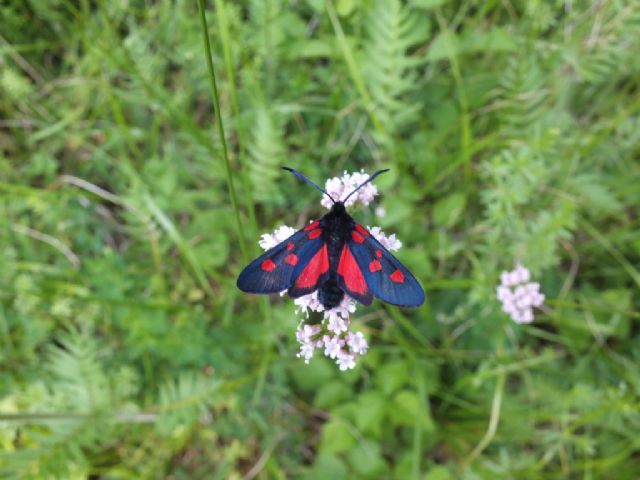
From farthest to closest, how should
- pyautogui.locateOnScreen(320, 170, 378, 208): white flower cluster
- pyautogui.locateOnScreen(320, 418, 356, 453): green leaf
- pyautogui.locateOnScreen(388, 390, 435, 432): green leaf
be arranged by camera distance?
1. pyautogui.locateOnScreen(320, 418, 356, 453): green leaf
2. pyautogui.locateOnScreen(388, 390, 435, 432): green leaf
3. pyautogui.locateOnScreen(320, 170, 378, 208): white flower cluster

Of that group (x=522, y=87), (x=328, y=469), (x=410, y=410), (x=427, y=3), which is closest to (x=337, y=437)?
(x=328, y=469)

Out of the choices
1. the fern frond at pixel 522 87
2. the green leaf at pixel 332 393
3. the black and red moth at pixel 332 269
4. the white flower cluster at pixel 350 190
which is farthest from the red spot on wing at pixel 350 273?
the fern frond at pixel 522 87

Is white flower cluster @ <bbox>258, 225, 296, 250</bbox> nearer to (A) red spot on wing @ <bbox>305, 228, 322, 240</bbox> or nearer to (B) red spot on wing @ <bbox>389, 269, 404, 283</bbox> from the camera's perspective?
(A) red spot on wing @ <bbox>305, 228, 322, 240</bbox>

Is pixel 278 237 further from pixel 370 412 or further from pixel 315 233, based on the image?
pixel 370 412

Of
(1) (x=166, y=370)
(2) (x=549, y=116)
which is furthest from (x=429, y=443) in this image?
(2) (x=549, y=116)

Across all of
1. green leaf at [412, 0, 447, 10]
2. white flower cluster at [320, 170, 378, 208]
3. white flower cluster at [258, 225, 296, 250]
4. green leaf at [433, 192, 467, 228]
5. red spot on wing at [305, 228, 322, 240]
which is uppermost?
green leaf at [412, 0, 447, 10]

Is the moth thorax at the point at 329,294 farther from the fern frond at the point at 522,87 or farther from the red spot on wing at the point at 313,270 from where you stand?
the fern frond at the point at 522,87

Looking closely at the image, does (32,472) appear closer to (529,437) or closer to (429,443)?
(429,443)

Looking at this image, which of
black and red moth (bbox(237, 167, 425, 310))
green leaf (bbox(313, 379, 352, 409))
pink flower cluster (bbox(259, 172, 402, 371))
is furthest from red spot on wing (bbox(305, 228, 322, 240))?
green leaf (bbox(313, 379, 352, 409))
